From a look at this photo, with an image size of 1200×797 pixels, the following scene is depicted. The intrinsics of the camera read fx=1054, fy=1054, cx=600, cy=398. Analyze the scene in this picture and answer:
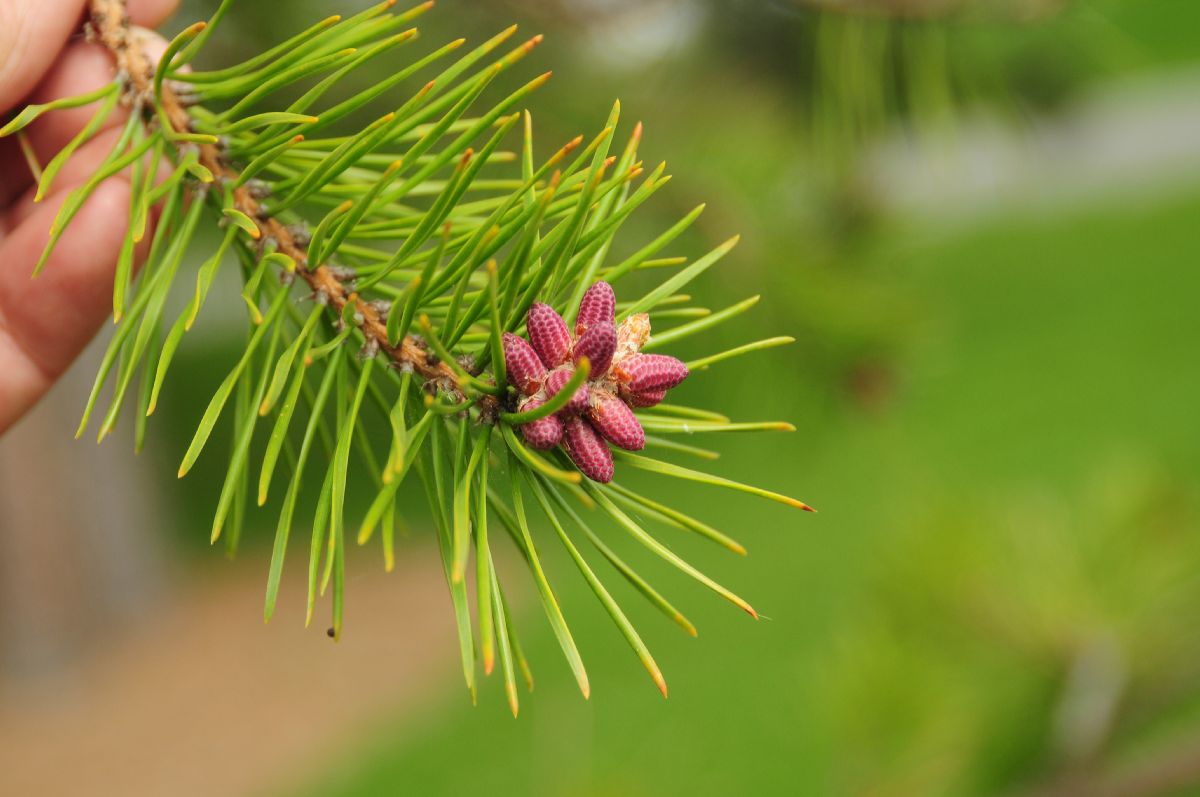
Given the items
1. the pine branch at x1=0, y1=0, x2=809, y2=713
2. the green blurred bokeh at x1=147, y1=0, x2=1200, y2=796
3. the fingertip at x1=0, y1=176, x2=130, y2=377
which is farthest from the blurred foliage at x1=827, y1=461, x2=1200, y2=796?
the fingertip at x1=0, y1=176, x2=130, y2=377

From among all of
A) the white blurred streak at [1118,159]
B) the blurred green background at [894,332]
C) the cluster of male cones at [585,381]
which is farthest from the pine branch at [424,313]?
the white blurred streak at [1118,159]

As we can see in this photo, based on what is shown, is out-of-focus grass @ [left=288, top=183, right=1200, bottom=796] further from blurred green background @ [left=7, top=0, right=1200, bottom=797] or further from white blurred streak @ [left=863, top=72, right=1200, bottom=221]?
white blurred streak @ [left=863, top=72, right=1200, bottom=221]

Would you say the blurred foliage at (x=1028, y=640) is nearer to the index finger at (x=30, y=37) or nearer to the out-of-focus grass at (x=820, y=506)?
the out-of-focus grass at (x=820, y=506)

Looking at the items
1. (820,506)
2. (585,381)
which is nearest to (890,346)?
(585,381)

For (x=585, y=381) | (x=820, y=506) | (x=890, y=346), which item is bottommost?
(x=820, y=506)

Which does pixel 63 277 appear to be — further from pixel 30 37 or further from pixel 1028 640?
pixel 1028 640

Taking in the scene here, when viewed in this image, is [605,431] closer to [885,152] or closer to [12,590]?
[885,152]

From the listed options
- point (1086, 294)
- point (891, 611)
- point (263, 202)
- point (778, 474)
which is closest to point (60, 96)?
point (263, 202)
